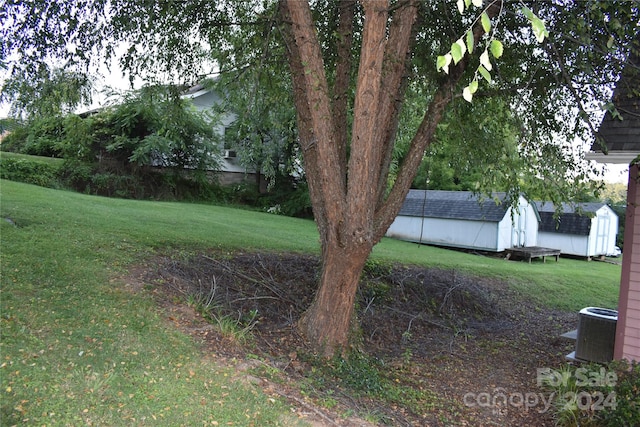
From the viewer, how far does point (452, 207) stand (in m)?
20.9

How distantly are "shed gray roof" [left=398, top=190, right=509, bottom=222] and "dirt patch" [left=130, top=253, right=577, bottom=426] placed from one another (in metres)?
9.26

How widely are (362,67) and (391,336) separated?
407 centimetres

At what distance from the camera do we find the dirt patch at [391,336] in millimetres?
4867

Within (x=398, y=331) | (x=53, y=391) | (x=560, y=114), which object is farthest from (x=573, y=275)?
(x=53, y=391)

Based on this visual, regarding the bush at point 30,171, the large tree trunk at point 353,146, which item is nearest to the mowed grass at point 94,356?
the large tree trunk at point 353,146

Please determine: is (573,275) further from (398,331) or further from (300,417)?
(300,417)

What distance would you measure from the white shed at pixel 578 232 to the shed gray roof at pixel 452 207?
12.8 ft

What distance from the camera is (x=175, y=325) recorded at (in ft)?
16.9

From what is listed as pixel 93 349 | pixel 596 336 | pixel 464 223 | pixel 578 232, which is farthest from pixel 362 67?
pixel 578 232

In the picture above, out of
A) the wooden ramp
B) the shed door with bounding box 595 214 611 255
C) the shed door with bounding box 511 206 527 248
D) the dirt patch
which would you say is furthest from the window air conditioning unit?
the shed door with bounding box 595 214 611 255

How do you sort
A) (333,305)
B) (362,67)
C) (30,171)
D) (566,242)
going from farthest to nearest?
(566,242) < (30,171) < (333,305) < (362,67)

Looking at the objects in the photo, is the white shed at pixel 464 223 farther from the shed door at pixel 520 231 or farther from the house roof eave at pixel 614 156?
the house roof eave at pixel 614 156

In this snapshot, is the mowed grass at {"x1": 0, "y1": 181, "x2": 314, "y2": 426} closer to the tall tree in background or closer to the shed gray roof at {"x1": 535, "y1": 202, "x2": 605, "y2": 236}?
the tall tree in background

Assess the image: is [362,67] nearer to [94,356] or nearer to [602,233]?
[94,356]
